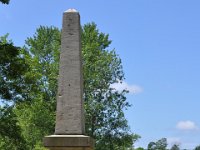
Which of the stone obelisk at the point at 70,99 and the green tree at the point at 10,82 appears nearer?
the stone obelisk at the point at 70,99

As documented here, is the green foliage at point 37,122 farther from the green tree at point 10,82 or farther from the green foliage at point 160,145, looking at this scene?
the green foliage at point 160,145

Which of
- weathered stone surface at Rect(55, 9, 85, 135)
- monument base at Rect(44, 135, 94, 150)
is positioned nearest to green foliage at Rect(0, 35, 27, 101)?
weathered stone surface at Rect(55, 9, 85, 135)

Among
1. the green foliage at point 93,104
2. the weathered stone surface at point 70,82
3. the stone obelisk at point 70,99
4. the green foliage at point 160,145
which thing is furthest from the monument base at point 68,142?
the green foliage at point 160,145

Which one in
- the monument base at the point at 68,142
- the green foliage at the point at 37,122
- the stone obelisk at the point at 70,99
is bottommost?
the monument base at the point at 68,142

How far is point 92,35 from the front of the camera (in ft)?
122

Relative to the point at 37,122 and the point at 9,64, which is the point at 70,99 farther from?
the point at 37,122

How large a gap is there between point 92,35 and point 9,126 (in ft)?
64.2

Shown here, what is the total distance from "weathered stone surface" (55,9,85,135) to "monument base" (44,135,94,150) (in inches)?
8.5

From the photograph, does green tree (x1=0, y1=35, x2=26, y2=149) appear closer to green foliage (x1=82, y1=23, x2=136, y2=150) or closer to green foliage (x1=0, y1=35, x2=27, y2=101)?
green foliage (x1=0, y1=35, x2=27, y2=101)

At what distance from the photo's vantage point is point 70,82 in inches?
396

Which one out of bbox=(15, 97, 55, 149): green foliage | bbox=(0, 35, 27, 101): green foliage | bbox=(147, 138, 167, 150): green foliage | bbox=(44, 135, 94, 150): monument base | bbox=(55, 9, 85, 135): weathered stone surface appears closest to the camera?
bbox=(44, 135, 94, 150): monument base

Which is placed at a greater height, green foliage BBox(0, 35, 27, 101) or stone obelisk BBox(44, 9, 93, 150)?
green foliage BBox(0, 35, 27, 101)

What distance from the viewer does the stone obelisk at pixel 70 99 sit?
374 inches

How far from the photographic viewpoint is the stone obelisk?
950cm
